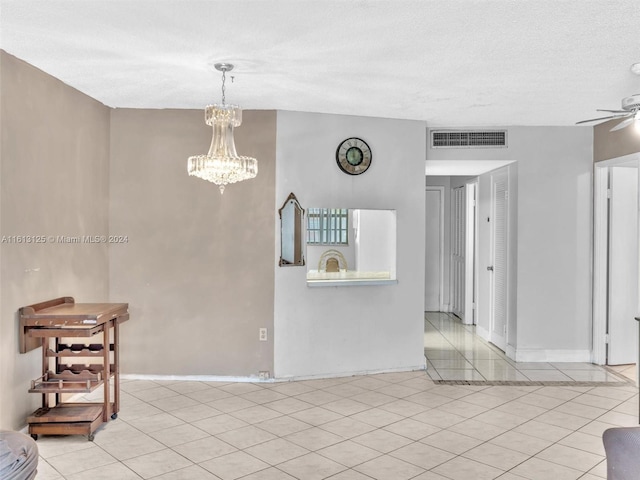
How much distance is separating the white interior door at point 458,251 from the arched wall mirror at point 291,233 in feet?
12.3

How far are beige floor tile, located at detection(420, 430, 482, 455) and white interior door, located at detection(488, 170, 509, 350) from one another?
2.66 metres

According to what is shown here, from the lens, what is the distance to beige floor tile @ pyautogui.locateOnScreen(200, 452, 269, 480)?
121 inches

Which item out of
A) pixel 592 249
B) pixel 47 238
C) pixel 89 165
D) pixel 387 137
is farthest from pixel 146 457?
pixel 592 249

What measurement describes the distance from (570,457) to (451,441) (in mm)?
708

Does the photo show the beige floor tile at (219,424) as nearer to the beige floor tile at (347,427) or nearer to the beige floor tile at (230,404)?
the beige floor tile at (230,404)

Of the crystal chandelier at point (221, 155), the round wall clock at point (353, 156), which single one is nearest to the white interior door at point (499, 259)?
the round wall clock at point (353, 156)

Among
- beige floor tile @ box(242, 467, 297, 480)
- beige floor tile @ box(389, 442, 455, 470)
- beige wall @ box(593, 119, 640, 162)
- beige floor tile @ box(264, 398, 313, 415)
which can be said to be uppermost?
beige wall @ box(593, 119, 640, 162)

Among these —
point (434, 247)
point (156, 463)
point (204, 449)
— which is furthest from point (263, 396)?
point (434, 247)

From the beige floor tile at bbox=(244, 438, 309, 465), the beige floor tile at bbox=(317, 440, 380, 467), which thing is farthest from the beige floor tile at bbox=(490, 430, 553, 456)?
the beige floor tile at bbox=(244, 438, 309, 465)

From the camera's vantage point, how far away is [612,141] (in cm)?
533

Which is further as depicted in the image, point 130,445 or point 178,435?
point 178,435

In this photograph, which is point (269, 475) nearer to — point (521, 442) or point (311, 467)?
point (311, 467)

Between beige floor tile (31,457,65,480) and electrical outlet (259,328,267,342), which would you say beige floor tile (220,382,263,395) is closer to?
electrical outlet (259,328,267,342)

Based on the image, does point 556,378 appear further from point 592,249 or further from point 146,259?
point 146,259
